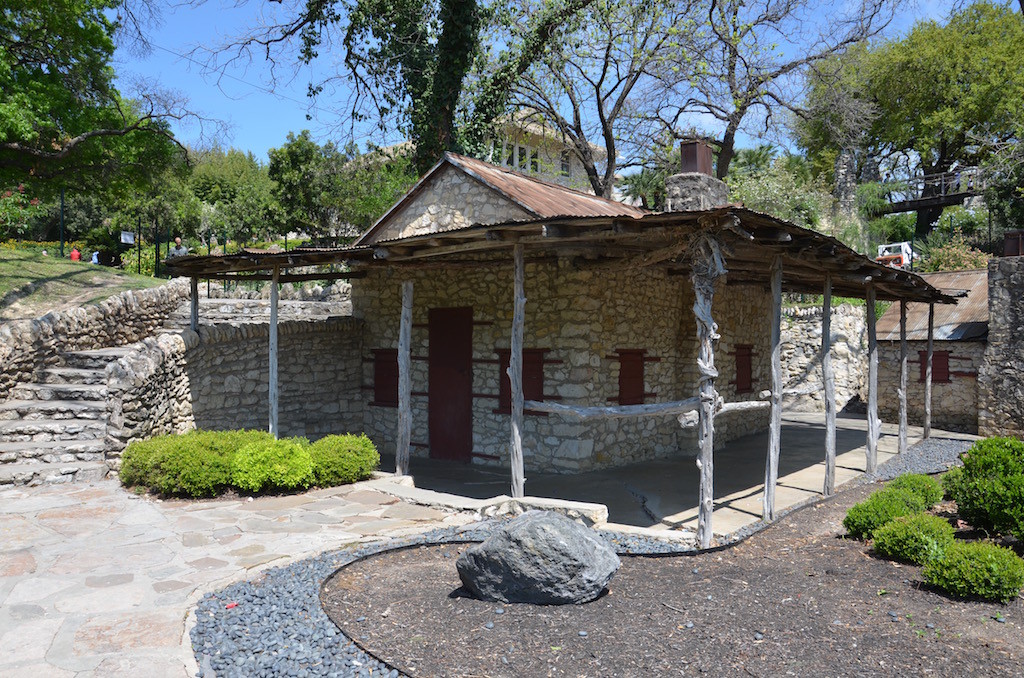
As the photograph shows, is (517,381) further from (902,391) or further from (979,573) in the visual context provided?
(902,391)

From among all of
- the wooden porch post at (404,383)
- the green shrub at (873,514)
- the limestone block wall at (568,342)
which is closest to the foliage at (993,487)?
the green shrub at (873,514)

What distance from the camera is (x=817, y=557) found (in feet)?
21.6

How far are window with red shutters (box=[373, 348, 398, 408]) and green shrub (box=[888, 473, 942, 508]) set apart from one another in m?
7.98

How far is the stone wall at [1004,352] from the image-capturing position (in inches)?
547

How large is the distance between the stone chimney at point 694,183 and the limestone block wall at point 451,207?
2.92 m

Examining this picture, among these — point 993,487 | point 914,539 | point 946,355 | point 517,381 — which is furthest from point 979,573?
point 946,355

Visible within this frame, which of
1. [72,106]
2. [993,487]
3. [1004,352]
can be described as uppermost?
[72,106]

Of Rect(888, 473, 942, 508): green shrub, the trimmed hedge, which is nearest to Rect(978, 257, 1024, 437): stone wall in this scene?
Rect(888, 473, 942, 508): green shrub

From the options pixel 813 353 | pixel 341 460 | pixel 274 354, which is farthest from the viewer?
pixel 813 353

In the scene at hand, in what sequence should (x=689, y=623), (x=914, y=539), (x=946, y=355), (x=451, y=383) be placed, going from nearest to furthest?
1. (x=689, y=623)
2. (x=914, y=539)
3. (x=451, y=383)
4. (x=946, y=355)

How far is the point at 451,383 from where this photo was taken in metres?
11.4

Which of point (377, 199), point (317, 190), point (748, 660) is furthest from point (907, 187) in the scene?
point (748, 660)

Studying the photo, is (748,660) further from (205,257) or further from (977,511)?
(205,257)

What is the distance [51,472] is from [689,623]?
789cm
